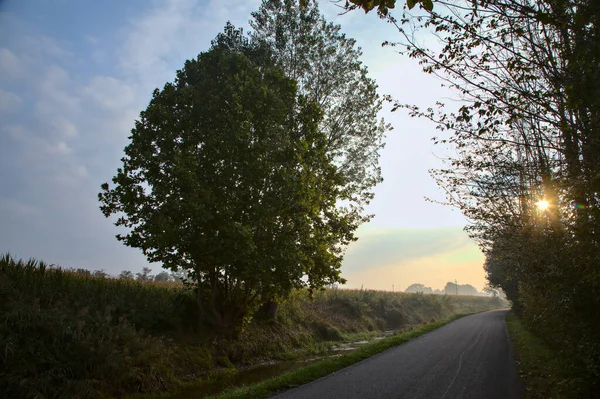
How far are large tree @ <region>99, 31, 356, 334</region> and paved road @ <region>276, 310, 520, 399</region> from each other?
457 centimetres

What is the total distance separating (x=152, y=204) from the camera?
533 inches

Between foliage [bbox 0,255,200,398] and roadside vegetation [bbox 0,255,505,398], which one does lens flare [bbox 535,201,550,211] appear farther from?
foliage [bbox 0,255,200,398]

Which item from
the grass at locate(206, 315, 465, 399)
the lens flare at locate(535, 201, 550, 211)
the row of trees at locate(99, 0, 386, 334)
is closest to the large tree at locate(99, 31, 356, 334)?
the row of trees at locate(99, 0, 386, 334)

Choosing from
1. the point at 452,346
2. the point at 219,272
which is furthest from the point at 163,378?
the point at 452,346

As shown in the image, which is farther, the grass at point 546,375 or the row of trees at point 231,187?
the row of trees at point 231,187

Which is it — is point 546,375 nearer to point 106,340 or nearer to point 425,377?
point 425,377

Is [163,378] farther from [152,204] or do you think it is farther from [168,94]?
[168,94]

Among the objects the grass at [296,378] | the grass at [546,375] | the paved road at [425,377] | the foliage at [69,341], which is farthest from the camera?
the grass at [296,378]

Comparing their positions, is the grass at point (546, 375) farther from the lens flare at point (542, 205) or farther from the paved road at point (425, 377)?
the lens flare at point (542, 205)

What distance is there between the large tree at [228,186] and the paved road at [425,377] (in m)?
4.57

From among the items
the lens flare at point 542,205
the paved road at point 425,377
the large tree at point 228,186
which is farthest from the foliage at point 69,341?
the lens flare at point 542,205

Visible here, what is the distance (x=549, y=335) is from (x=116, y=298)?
16.9 metres

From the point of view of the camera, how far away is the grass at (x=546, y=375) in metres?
7.37

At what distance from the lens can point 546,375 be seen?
1034 cm
